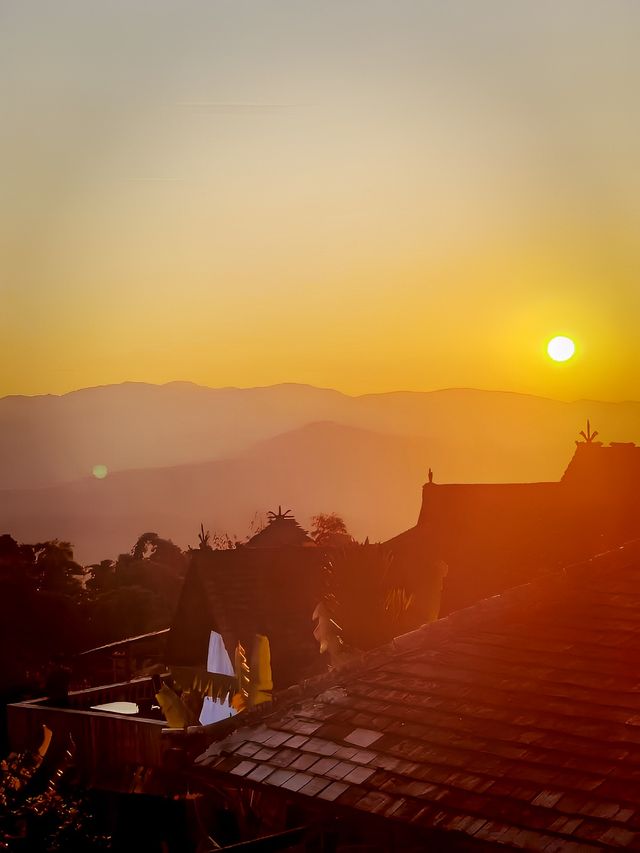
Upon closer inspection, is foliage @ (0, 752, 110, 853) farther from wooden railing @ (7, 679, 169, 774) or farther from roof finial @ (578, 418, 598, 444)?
roof finial @ (578, 418, 598, 444)

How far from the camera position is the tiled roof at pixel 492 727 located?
6699 millimetres

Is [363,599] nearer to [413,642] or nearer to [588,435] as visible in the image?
[413,642]

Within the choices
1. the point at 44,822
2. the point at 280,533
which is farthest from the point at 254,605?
the point at 280,533

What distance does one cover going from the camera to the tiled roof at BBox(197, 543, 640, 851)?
6.70 metres

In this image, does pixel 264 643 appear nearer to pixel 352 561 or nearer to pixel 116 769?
pixel 116 769

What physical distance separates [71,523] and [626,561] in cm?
19600

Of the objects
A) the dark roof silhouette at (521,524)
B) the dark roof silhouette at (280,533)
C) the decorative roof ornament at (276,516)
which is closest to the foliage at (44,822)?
the dark roof silhouette at (521,524)

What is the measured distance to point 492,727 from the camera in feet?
25.4

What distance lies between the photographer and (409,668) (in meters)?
9.12

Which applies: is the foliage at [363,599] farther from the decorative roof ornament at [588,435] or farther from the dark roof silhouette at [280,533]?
the dark roof silhouette at [280,533]

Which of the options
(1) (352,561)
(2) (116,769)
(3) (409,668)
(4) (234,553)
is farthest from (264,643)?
(4) (234,553)

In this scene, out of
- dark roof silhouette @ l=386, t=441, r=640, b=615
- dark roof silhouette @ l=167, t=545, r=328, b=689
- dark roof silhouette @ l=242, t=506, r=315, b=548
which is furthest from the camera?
dark roof silhouette @ l=242, t=506, r=315, b=548

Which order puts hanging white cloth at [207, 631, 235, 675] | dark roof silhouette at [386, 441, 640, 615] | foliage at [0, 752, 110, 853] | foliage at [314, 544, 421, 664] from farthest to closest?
dark roof silhouette at [386, 441, 640, 615]
hanging white cloth at [207, 631, 235, 675]
foliage at [314, 544, 421, 664]
foliage at [0, 752, 110, 853]

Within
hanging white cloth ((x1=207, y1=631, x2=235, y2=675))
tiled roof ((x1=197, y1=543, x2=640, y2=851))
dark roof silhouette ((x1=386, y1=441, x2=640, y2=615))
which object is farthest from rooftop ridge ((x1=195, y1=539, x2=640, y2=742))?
dark roof silhouette ((x1=386, y1=441, x2=640, y2=615))
